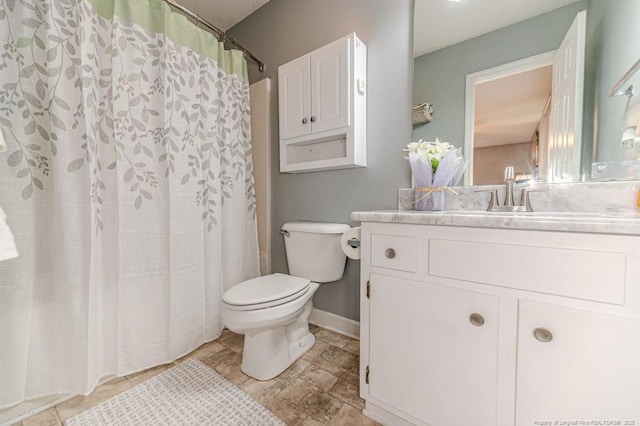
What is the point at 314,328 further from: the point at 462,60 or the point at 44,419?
the point at 462,60

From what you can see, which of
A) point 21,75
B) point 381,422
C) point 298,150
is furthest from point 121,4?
point 381,422

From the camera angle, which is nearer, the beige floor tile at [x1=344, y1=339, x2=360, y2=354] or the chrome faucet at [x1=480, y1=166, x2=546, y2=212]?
the chrome faucet at [x1=480, y1=166, x2=546, y2=212]

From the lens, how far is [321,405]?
42.8 inches

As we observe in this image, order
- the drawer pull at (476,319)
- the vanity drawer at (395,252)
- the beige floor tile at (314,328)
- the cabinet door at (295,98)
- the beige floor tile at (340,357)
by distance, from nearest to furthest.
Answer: the drawer pull at (476,319) → the vanity drawer at (395,252) → the beige floor tile at (340,357) → the cabinet door at (295,98) → the beige floor tile at (314,328)

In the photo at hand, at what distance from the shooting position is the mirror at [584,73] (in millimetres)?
918

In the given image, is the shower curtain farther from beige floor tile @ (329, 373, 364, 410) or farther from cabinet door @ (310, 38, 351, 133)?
beige floor tile @ (329, 373, 364, 410)

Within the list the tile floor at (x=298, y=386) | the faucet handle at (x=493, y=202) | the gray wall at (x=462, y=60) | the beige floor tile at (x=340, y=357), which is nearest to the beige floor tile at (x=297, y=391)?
the tile floor at (x=298, y=386)

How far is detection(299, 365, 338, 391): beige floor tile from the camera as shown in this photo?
1.21 m

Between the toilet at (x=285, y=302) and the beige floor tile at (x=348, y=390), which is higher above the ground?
the toilet at (x=285, y=302)

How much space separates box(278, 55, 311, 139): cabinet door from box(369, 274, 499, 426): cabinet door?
1105 millimetres

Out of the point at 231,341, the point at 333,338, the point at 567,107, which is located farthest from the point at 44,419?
the point at 567,107

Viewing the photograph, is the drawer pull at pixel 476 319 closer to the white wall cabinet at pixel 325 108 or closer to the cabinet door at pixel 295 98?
the white wall cabinet at pixel 325 108

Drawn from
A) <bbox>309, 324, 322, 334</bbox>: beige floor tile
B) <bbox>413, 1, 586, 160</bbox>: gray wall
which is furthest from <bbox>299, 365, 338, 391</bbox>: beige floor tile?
<bbox>413, 1, 586, 160</bbox>: gray wall

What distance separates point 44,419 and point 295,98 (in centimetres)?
198
